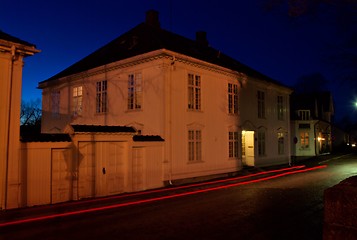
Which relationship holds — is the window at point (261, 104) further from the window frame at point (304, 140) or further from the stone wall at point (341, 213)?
the stone wall at point (341, 213)

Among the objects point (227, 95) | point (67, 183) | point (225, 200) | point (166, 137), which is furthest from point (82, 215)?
point (227, 95)

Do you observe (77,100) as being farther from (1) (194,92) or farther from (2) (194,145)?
(2) (194,145)

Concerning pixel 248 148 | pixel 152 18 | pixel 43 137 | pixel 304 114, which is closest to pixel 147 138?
pixel 43 137

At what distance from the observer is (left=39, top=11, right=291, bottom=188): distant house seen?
1734 cm

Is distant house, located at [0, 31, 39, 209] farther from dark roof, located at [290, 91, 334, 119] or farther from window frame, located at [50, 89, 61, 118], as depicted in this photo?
dark roof, located at [290, 91, 334, 119]

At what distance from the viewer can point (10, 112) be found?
11492mm

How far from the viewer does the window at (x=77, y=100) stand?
22.5 metres

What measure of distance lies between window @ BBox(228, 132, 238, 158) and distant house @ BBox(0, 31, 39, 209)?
13698 mm

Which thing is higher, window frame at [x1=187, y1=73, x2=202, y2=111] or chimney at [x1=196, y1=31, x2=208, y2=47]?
chimney at [x1=196, y1=31, x2=208, y2=47]

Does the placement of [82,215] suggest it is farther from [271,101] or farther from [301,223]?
[271,101]

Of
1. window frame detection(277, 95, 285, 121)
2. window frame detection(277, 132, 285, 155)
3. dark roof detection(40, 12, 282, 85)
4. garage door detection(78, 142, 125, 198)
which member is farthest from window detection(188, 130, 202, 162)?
window frame detection(277, 95, 285, 121)

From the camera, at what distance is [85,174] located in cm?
1304

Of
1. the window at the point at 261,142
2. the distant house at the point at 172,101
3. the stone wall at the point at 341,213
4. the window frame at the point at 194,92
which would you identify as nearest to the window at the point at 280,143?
the distant house at the point at 172,101

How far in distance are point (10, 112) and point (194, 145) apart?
10.1 metres
